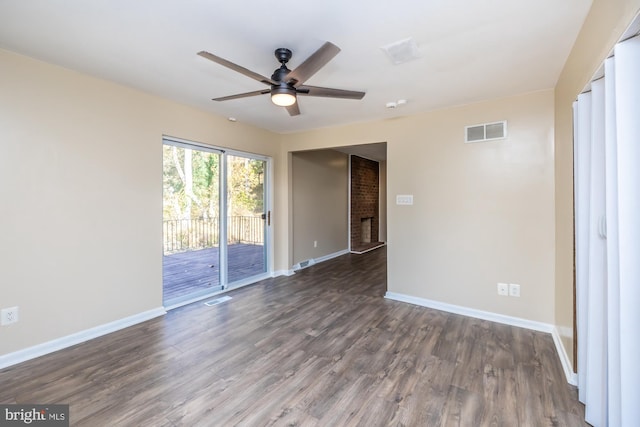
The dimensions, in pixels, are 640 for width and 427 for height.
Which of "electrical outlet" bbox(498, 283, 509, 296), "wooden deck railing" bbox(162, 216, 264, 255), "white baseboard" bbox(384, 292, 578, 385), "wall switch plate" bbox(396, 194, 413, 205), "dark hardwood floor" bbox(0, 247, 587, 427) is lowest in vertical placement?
"dark hardwood floor" bbox(0, 247, 587, 427)

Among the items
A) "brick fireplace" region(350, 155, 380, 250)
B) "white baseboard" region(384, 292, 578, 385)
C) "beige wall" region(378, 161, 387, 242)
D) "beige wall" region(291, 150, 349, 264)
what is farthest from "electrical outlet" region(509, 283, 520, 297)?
"beige wall" region(378, 161, 387, 242)

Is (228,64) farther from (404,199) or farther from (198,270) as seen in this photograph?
(198,270)

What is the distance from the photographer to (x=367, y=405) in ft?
6.08

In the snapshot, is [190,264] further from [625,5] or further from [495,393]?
[625,5]

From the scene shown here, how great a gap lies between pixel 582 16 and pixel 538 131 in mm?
1376

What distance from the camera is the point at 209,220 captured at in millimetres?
3982

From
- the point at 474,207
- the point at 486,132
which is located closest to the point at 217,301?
the point at 474,207

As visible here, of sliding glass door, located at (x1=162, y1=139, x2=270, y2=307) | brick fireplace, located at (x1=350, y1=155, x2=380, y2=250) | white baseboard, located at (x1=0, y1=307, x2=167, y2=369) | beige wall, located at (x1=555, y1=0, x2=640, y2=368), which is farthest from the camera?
brick fireplace, located at (x1=350, y1=155, x2=380, y2=250)

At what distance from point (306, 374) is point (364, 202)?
5.92 metres

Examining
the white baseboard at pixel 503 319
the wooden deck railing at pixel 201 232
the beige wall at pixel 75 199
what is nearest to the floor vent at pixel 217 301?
the beige wall at pixel 75 199

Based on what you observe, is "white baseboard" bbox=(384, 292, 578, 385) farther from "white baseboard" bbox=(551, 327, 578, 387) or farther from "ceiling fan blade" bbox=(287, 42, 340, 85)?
"ceiling fan blade" bbox=(287, 42, 340, 85)

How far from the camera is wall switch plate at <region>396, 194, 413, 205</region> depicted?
147 inches

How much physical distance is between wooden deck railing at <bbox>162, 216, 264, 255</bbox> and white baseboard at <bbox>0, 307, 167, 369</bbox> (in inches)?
33.3

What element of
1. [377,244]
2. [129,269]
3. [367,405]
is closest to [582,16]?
[367,405]
